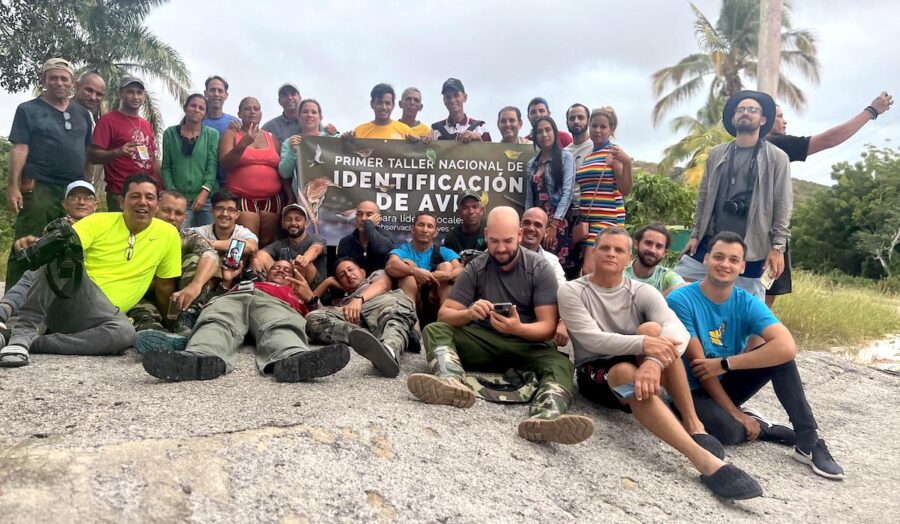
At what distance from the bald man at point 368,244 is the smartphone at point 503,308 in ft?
→ 5.98

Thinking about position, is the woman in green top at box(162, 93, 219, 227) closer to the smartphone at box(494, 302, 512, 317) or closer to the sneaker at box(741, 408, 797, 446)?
the smartphone at box(494, 302, 512, 317)

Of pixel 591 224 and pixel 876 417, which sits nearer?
pixel 876 417

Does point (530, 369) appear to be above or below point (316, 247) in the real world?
below

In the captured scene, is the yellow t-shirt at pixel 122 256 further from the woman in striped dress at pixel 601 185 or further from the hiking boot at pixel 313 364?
the woman in striped dress at pixel 601 185

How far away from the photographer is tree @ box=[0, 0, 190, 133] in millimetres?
15758

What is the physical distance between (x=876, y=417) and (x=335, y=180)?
574 cm

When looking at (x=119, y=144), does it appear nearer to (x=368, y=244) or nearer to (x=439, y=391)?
(x=368, y=244)

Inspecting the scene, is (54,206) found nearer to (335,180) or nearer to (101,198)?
(335,180)

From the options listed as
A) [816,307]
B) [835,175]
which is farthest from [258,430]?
[835,175]

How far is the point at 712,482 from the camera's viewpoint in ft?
11.3

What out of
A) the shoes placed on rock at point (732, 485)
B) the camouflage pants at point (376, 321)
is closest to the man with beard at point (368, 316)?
the camouflage pants at point (376, 321)

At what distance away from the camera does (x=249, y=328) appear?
4.84 metres

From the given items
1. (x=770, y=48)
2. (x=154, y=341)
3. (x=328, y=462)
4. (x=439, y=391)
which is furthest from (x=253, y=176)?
(x=770, y=48)

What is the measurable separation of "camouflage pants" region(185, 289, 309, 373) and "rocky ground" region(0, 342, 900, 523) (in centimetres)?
17
